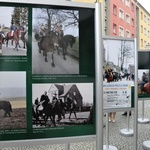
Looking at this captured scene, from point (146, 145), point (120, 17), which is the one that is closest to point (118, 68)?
point (146, 145)

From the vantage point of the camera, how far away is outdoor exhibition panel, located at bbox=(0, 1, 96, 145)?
4.34ft

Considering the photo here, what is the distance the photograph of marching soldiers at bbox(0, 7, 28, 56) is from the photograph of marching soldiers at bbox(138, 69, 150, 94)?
278cm

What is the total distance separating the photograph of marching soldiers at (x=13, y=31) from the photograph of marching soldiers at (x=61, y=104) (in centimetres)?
25

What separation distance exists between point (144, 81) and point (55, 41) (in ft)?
8.96

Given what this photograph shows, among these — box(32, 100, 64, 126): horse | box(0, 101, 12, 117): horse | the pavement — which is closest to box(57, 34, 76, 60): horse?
box(32, 100, 64, 126): horse

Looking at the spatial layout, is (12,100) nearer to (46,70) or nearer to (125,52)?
(46,70)

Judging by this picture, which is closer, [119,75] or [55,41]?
[55,41]

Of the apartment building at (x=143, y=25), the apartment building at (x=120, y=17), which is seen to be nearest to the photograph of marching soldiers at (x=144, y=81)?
the apartment building at (x=120, y=17)

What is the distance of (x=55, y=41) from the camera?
54.6 inches

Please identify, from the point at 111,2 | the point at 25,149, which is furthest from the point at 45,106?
the point at 111,2

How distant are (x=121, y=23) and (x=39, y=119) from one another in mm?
19619

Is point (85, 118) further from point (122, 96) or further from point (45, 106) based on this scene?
point (122, 96)

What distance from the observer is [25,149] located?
3441mm

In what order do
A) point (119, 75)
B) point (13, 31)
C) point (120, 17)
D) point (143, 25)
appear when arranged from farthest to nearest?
point (143, 25), point (120, 17), point (119, 75), point (13, 31)
